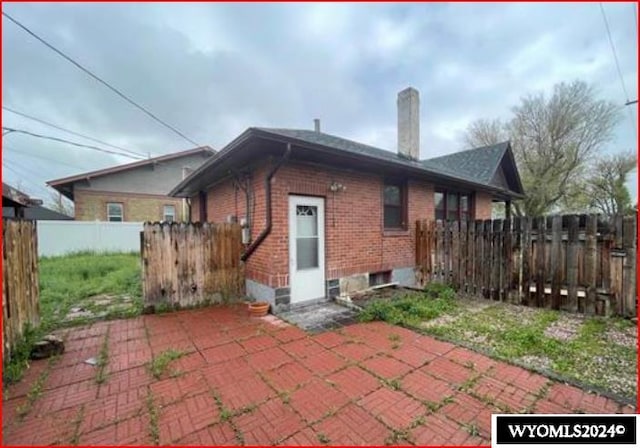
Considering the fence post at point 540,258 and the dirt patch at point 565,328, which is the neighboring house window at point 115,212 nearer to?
the fence post at point 540,258

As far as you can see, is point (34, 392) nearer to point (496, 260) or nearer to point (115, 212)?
point (496, 260)


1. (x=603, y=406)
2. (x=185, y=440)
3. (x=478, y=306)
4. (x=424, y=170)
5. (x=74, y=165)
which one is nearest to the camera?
(x=185, y=440)

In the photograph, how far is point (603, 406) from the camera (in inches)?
95.6

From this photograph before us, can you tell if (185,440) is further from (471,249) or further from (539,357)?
(471,249)

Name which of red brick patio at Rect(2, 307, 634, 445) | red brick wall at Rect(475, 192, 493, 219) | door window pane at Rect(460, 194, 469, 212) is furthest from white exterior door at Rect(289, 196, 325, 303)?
red brick wall at Rect(475, 192, 493, 219)

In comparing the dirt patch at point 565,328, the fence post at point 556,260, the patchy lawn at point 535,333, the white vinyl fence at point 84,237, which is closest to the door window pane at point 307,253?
the patchy lawn at point 535,333

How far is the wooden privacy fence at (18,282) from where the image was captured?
3191 millimetres

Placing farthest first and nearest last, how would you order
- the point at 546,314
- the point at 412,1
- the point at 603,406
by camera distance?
the point at 546,314 → the point at 412,1 → the point at 603,406

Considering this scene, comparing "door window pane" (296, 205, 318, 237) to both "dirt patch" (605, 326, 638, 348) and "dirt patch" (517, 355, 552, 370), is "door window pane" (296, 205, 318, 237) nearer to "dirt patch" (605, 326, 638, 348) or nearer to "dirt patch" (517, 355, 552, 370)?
"dirt patch" (517, 355, 552, 370)

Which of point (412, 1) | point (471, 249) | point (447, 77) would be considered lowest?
point (471, 249)

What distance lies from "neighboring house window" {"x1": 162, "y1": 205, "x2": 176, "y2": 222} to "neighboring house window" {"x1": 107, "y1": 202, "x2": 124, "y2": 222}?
2207 mm

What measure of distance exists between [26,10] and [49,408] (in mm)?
6120

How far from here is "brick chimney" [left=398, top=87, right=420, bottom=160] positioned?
9.35m

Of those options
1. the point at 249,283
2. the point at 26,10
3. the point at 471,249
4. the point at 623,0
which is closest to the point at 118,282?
the point at 249,283
